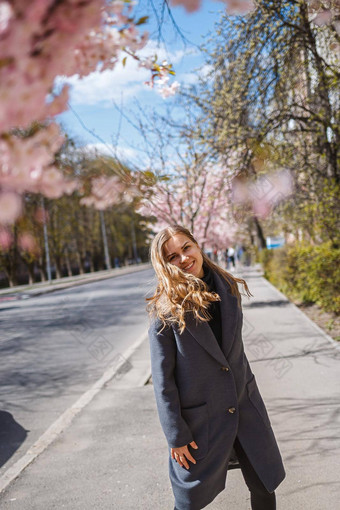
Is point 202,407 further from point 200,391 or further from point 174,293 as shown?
point 174,293

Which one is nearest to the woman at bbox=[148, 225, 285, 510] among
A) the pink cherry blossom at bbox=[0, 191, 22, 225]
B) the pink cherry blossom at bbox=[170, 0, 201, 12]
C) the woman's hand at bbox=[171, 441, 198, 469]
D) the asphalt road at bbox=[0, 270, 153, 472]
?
the woman's hand at bbox=[171, 441, 198, 469]

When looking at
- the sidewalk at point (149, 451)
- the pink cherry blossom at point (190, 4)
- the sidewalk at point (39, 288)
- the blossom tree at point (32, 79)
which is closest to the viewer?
the blossom tree at point (32, 79)

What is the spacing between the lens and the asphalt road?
570cm

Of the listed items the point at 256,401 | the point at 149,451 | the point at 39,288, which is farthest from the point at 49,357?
the point at 39,288

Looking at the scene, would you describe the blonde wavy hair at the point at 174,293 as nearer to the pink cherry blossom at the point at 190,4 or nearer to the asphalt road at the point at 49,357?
the asphalt road at the point at 49,357

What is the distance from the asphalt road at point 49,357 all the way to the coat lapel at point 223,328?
1.61 ft

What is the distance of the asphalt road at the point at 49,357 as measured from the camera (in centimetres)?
570

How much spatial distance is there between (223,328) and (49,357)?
6911mm

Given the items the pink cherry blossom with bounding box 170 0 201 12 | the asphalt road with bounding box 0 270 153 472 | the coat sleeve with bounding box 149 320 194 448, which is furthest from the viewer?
Answer: the asphalt road with bounding box 0 270 153 472

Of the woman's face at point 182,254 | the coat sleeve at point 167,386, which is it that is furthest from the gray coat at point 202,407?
the woman's face at point 182,254

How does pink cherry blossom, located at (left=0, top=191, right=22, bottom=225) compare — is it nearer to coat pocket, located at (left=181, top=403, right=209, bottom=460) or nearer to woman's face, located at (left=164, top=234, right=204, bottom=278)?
woman's face, located at (left=164, top=234, right=204, bottom=278)

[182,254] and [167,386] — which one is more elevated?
[182,254]

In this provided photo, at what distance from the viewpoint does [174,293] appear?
2.54m

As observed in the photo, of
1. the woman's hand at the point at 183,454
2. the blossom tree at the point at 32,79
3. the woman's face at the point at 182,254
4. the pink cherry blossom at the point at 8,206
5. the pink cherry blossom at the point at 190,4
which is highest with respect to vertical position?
the pink cherry blossom at the point at 190,4
